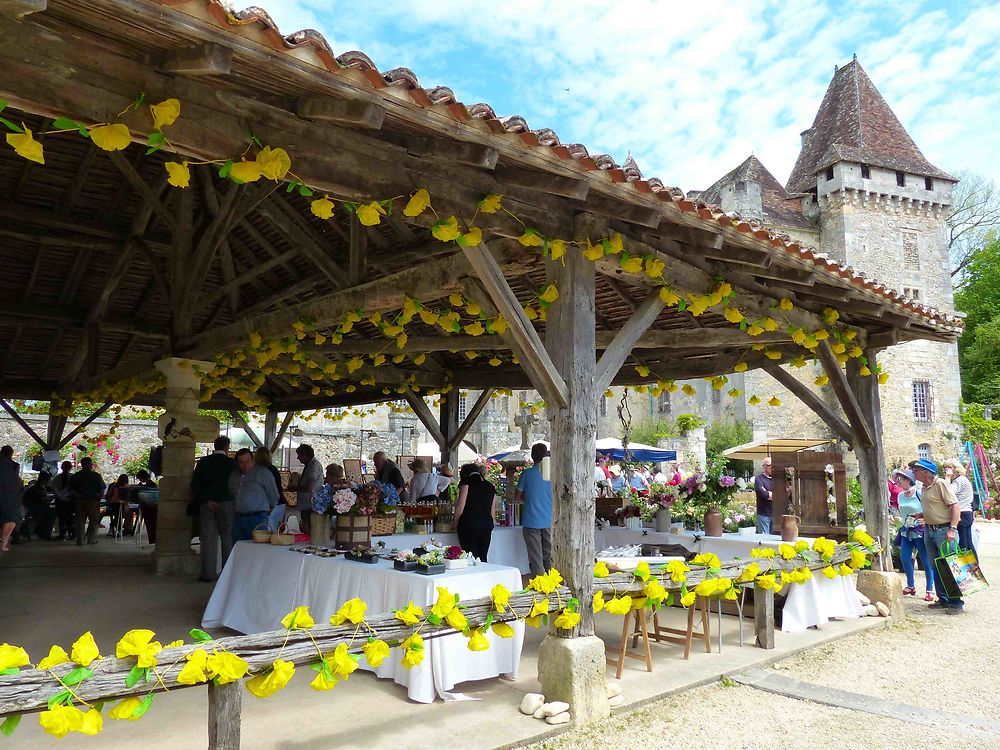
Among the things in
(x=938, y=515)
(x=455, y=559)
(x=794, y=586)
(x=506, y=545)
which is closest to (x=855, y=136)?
(x=938, y=515)

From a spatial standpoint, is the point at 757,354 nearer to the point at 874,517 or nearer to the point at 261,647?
the point at 874,517

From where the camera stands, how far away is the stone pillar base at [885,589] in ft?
21.6

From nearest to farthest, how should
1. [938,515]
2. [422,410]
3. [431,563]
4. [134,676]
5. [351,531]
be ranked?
[134,676], [431,563], [351,531], [938,515], [422,410]

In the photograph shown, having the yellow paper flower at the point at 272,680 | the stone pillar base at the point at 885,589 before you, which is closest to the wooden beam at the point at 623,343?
the yellow paper flower at the point at 272,680

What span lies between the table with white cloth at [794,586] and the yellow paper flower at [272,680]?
4529mm

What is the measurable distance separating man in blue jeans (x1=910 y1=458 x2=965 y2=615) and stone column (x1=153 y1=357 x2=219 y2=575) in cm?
767

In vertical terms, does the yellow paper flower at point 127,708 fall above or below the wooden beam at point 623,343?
below

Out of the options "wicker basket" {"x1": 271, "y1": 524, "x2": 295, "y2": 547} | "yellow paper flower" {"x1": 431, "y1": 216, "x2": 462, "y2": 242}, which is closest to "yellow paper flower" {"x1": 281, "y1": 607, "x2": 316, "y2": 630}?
"yellow paper flower" {"x1": 431, "y1": 216, "x2": 462, "y2": 242}

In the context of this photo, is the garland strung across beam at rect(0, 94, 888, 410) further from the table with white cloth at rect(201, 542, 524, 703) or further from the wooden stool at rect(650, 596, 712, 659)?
the wooden stool at rect(650, 596, 712, 659)

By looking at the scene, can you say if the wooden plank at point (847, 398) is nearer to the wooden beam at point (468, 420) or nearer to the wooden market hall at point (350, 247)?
the wooden market hall at point (350, 247)

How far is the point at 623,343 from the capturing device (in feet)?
14.8

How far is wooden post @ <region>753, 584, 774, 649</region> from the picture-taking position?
5.33m

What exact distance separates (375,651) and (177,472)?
590cm

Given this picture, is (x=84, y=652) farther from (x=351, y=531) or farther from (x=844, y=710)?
(x=844, y=710)
